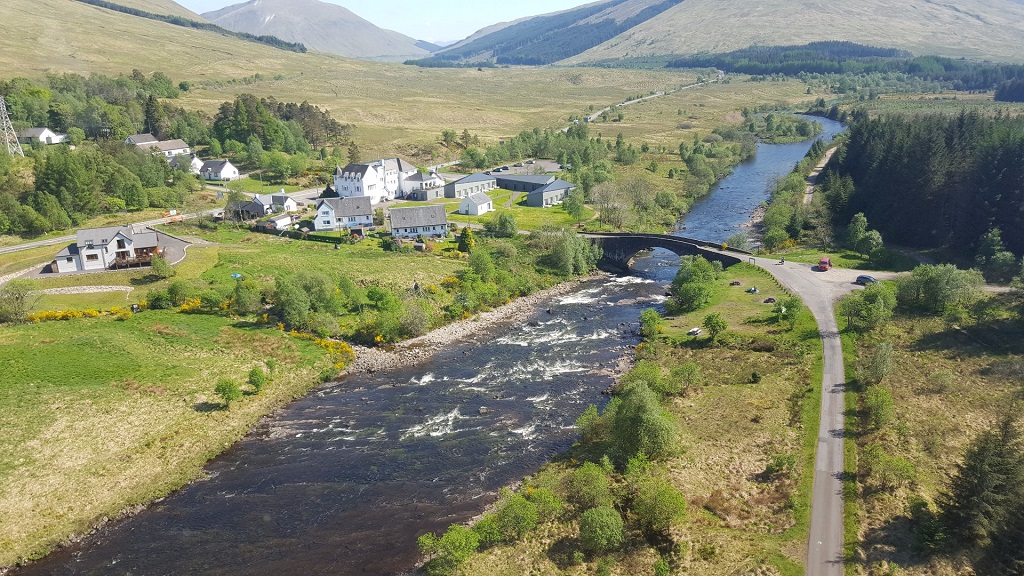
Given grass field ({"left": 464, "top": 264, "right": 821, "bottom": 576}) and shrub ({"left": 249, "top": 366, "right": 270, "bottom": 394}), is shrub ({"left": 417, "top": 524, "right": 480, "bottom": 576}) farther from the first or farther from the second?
shrub ({"left": 249, "top": 366, "right": 270, "bottom": 394})

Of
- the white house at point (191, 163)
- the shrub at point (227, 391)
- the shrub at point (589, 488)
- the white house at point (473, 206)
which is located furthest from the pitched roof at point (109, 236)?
the shrub at point (589, 488)

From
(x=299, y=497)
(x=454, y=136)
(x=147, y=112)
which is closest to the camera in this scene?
(x=299, y=497)

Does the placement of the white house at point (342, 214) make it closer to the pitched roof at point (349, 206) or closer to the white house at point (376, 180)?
the pitched roof at point (349, 206)

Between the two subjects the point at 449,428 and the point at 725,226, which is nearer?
the point at 449,428

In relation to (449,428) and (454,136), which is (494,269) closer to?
(449,428)

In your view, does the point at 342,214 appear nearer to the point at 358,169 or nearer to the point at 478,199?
the point at 358,169

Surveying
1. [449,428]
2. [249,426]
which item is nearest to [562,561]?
[449,428]
